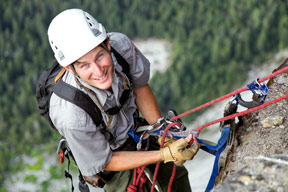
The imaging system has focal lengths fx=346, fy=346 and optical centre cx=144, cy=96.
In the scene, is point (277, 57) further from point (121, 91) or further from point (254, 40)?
point (121, 91)

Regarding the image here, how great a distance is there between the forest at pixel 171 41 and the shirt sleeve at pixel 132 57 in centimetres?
1214

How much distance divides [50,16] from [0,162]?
29.9 feet

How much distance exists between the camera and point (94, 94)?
2.19 m

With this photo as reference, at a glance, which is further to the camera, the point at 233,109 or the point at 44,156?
the point at 44,156

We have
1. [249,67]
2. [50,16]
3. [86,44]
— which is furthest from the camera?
[50,16]

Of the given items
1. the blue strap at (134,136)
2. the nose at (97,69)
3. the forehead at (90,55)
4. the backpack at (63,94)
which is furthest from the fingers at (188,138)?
the forehead at (90,55)

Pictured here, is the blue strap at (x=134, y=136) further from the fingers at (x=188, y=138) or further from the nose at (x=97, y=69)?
the nose at (x=97, y=69)

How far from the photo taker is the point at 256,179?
4.84 ft

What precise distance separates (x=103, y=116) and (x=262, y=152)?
1.00 meters

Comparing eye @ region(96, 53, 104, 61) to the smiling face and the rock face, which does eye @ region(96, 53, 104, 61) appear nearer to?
the smiling face

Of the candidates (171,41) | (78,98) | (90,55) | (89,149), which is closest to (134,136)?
(89,149)

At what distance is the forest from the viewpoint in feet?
52.0

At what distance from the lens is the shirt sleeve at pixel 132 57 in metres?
2.45

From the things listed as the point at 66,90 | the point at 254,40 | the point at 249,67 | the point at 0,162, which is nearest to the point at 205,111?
the point at 249,67
